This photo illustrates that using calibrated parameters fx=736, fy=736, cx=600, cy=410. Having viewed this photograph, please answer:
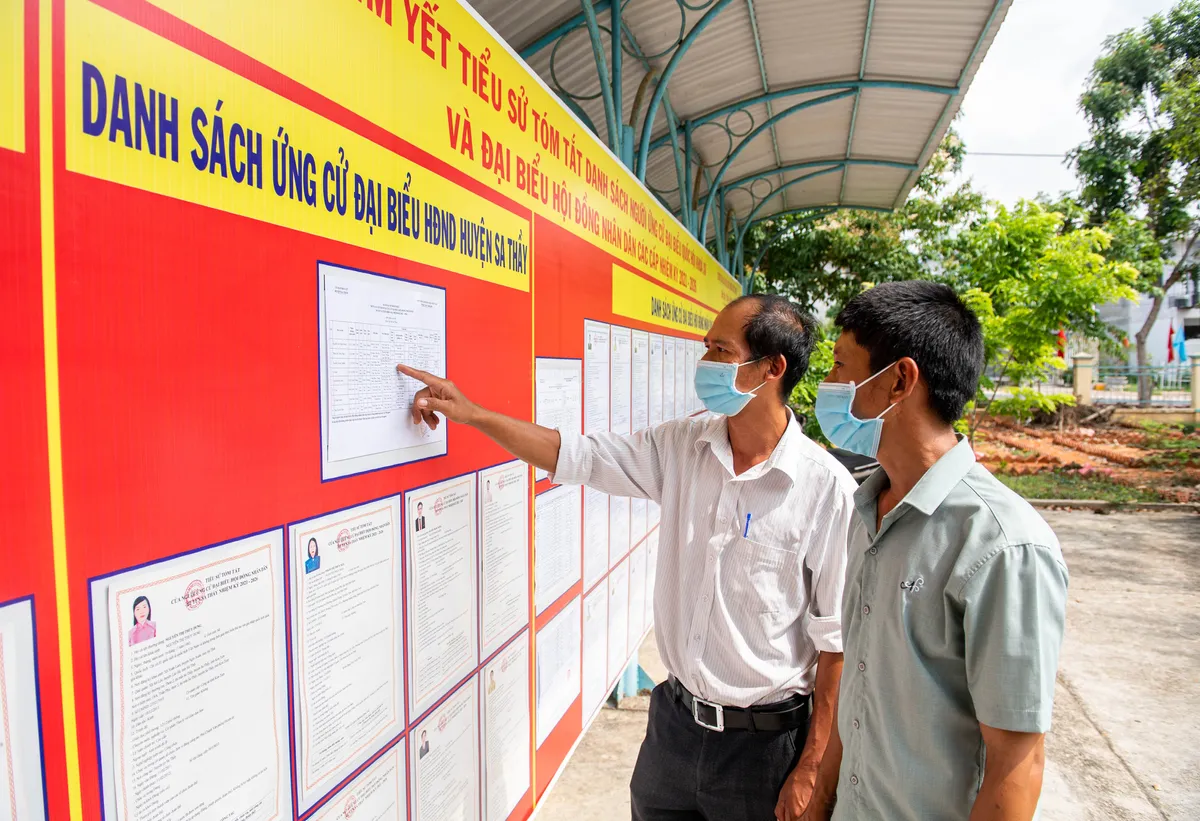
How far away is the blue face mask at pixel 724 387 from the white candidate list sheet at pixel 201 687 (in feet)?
4.20

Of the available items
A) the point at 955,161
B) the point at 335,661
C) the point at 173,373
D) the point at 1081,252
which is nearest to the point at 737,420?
the point at 335,661

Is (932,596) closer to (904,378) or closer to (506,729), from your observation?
(904,378)

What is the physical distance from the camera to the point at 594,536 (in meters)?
2.92

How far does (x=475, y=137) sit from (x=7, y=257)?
1.18 metres

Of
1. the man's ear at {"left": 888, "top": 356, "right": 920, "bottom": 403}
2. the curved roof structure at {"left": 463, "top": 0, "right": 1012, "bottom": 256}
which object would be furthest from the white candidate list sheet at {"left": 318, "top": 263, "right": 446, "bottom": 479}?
the curved roof structure at {"left": 463, "top": 0, "right": 1012, "bottom": 256}

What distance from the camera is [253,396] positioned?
1.13m

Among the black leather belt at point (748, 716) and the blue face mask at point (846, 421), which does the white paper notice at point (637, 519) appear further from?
the blue face mask at point (846, 421)

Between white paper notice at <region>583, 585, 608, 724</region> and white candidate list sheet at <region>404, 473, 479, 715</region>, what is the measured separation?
105cm

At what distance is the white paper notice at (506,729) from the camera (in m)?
1.95

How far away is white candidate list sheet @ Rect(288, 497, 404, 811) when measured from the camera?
1249 millimetres

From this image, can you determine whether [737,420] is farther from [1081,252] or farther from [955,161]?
[955,161]

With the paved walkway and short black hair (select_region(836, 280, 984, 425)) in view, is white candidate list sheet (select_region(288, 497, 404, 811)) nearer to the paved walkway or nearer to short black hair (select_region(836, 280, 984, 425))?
short black hair (select_region(836, 280, 984, 425))

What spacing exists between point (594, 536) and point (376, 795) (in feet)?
5.08

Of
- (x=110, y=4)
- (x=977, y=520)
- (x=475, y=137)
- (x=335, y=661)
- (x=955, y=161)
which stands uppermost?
(x=955, y=161)
